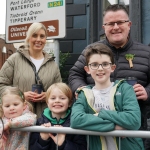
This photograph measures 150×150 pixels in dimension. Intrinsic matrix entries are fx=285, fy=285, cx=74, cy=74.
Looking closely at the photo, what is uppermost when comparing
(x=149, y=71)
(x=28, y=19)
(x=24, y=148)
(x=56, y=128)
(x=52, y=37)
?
(x=28, y=19)

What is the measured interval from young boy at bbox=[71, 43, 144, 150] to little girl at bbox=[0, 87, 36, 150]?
0.41 metres

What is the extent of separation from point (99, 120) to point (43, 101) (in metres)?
1.10

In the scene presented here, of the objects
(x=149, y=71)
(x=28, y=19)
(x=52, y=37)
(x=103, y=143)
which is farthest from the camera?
(x=28, y=19)

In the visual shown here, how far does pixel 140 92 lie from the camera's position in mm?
2299

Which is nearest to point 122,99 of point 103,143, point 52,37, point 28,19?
point 103,143

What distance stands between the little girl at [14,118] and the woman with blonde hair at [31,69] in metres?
0.44

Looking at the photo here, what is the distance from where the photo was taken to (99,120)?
1.89 metres

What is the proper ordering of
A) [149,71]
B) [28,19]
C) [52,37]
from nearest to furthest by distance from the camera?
1. [149,71]
2. [52,37]
3. [28,19]

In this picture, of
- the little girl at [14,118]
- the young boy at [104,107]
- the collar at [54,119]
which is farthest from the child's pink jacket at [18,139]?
the young boy at [104,107]

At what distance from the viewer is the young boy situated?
190cm

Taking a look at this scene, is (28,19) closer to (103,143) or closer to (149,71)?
(149,71)

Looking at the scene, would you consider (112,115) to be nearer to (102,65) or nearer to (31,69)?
(102,65)

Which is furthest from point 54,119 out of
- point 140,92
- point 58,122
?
point 140,92

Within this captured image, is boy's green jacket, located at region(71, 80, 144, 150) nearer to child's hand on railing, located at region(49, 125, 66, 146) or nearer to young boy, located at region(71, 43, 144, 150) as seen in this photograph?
young boy, located at region(71, 43, 144, 150)
